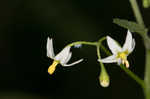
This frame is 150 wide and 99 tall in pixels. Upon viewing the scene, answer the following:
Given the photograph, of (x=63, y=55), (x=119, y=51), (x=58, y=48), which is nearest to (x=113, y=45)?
(x=119, y=51)

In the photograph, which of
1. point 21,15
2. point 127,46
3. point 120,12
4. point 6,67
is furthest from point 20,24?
point 127,46

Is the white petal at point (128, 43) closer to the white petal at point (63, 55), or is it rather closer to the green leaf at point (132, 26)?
the green leaf at point (132, 26)

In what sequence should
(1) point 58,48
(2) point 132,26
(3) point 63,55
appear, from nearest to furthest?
(2) point 132,26
(3) point 63,55
(1) point 58,48

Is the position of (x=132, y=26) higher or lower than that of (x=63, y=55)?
higher

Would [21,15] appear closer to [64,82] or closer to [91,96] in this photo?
[64,82]

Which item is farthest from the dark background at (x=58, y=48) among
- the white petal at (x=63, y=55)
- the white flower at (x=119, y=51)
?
the white flower at (x=119, y=51)

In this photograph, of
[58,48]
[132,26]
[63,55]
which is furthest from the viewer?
[58,48]

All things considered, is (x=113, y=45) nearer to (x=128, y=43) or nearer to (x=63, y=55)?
(x=128, y=43)

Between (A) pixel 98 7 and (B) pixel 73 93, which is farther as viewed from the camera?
(A) pixel 98 7
